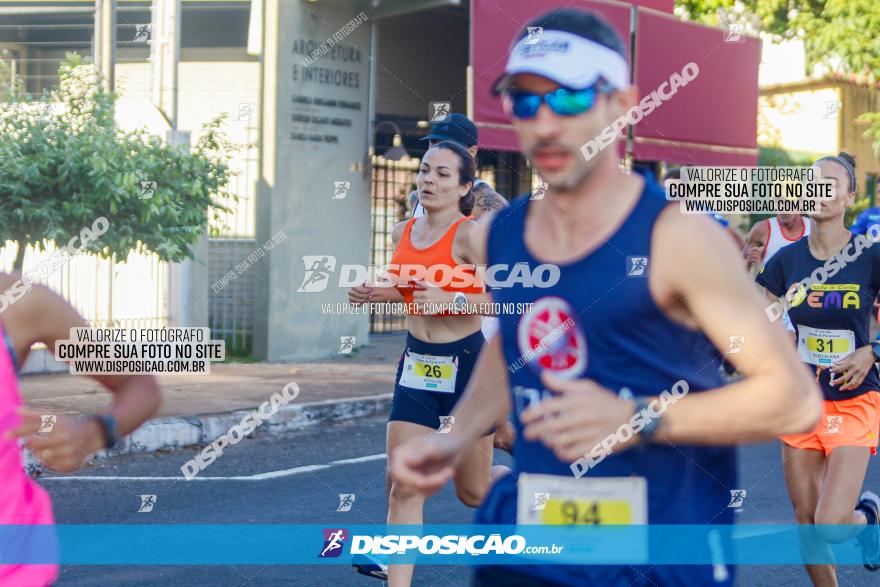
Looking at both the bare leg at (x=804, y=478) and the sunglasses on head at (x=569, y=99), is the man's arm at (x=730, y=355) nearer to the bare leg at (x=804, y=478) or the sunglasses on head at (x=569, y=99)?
the sunglasses on head at (x=569, y=99)

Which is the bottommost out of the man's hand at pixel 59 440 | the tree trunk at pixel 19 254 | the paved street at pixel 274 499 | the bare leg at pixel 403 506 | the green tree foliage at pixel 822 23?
the paved street at pixel 274 499

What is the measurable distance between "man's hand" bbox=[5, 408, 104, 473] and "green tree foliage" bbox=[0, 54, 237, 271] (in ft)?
28.8

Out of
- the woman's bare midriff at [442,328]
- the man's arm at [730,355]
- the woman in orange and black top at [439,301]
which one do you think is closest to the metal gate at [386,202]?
the woman in orange and black top at [439,301]

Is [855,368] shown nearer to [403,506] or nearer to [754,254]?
[754,254]

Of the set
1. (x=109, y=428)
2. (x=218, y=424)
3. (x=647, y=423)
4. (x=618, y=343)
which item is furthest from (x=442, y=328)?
(x=218, y=424)

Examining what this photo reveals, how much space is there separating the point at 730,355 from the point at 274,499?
6197 mm

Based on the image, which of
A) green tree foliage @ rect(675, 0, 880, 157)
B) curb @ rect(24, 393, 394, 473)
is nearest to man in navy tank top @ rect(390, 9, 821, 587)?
curb @ rect(24, 393, 394, 473)

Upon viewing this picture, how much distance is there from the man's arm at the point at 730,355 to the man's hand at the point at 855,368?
368cm

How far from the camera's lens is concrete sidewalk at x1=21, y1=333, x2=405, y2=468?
10.6m

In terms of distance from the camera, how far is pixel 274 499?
829 centimetres

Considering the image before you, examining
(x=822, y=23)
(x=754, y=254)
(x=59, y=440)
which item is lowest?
(x=59, y=440)

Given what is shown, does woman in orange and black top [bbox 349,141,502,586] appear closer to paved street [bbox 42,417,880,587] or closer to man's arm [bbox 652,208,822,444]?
paved street [bbox 42,417,880,587]

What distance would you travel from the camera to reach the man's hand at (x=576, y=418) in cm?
233

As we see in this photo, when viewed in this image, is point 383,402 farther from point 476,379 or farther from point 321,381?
point 476,379
